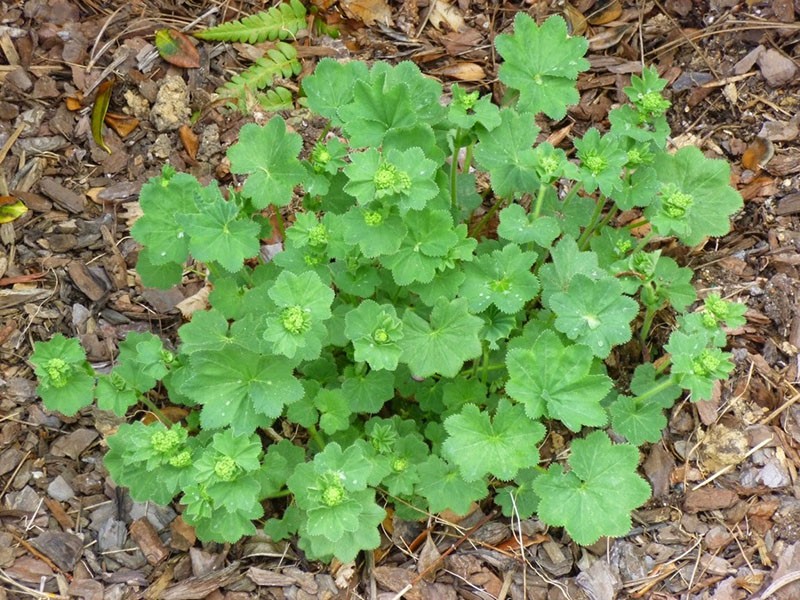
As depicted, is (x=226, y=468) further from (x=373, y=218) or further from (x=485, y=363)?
(x=485, y=363)

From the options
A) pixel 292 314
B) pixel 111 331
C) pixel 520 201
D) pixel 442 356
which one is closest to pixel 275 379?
pixel 292 314

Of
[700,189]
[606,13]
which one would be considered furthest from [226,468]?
[606,13]

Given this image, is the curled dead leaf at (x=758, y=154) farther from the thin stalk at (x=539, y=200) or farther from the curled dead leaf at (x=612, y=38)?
the thin stalk at (x=539, y=200)

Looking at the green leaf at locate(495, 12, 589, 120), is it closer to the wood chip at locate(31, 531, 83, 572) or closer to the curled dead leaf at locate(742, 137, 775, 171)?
the curled dead leaf at locate(742, 137, 775, 171)

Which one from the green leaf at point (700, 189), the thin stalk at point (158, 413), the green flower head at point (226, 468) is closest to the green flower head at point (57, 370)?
the thin stalk at point (158, 413)

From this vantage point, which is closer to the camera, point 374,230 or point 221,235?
point 374,230

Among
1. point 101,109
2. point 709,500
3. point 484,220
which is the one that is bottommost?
point 709,500
